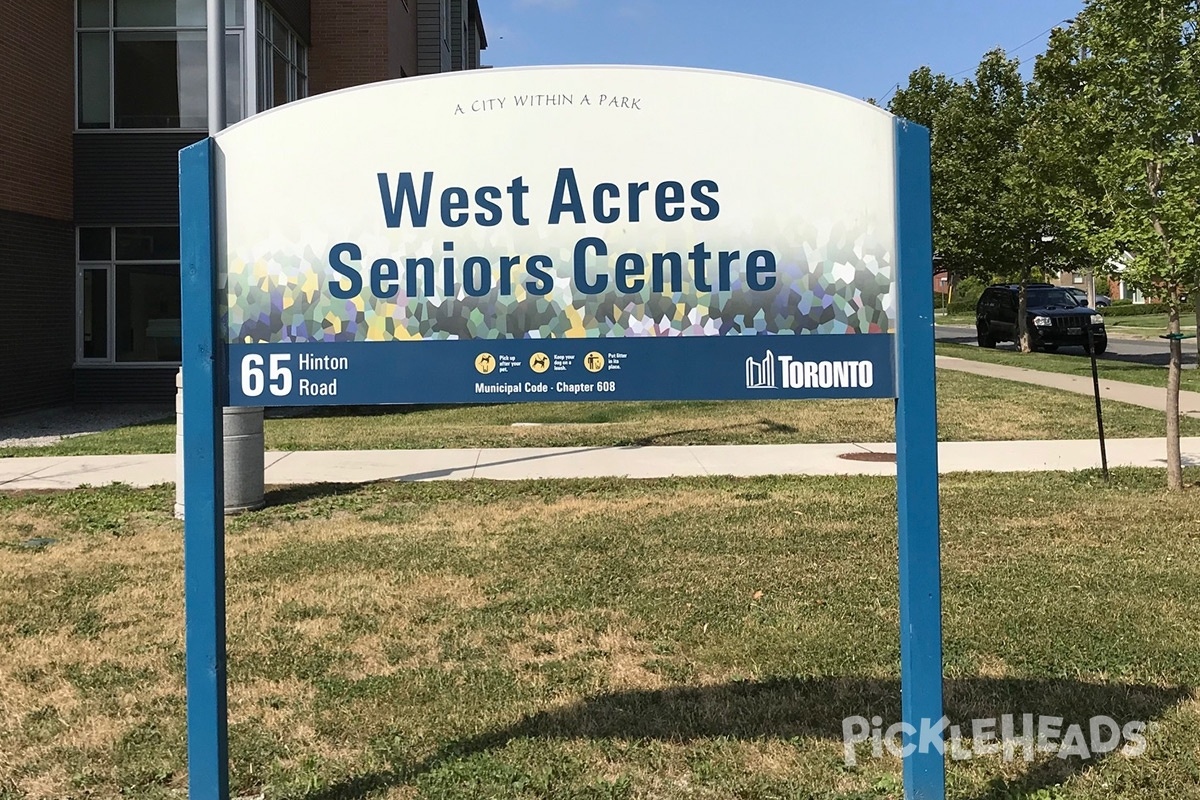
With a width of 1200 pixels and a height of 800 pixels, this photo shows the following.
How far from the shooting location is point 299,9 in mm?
18578

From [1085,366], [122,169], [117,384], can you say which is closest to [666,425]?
[117,384]

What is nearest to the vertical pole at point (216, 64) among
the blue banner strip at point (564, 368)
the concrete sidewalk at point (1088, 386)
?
the blue banner strip at point (564, 368)

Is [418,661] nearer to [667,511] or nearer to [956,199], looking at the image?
[667,511]

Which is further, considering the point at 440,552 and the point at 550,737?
the point at 440,552

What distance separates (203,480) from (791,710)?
2272mm

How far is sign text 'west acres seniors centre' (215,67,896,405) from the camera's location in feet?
10.7

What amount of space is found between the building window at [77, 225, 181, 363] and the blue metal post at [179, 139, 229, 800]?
15113 mm

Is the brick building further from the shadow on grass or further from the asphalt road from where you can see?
the asphalt road

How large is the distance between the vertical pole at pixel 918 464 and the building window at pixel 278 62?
592 inches

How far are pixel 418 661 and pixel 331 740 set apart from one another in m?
0.85

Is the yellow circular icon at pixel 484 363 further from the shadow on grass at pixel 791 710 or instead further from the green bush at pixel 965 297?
the green bush at pixel 965 297

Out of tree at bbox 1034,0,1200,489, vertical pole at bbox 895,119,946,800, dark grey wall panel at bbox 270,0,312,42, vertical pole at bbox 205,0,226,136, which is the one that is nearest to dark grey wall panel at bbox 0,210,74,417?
dark grey wall panel at bbox 270,0,312,42

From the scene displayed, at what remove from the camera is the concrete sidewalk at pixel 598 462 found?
9734mm

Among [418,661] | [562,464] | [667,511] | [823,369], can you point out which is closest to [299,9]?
[562,464]
